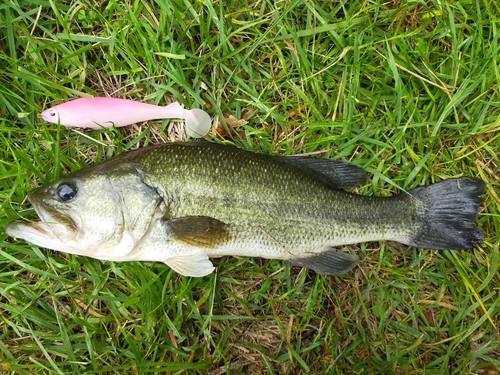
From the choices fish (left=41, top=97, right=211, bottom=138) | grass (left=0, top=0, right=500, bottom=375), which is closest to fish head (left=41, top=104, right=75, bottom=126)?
fish (left=41, top=97, right=211, bottom=138)

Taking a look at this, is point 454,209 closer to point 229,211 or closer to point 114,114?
point 229,211

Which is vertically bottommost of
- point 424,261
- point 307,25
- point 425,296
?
point 425,296

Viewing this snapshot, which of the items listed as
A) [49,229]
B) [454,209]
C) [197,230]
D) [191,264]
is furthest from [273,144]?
[49,229]

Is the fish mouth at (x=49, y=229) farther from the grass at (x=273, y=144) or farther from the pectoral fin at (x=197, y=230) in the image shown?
the pectoral fin at (x=197, y=230)

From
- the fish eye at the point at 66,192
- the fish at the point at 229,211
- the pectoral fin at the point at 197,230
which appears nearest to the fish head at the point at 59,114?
the fish at the point at 229,211

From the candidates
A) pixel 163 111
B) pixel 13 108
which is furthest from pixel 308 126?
pixel 13 108

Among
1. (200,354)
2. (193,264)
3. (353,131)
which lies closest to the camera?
(193,264)

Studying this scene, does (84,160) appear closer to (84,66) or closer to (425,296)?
(84,66)
